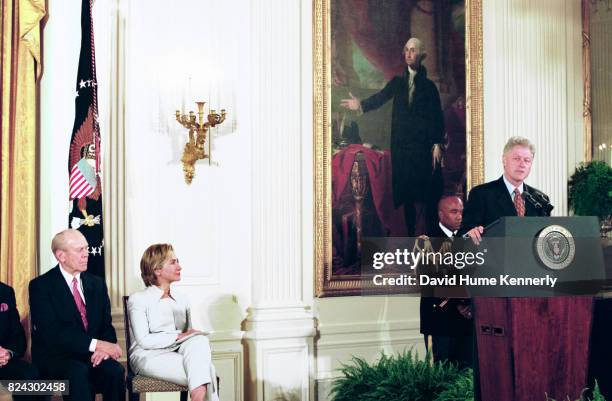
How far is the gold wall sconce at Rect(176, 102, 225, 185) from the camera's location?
673 cm

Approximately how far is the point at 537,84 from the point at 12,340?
5.78 meters

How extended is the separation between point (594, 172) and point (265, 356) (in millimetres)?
3973

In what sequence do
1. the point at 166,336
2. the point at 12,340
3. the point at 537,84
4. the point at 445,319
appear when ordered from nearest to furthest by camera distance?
1. the point at 12,340
2. the point at 166,336
3. the point at 445,319
4. the point at 537,84

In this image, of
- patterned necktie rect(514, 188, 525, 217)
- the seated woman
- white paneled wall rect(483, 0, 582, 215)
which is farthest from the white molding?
white paneled wall rect(483, 0, 582, 215)

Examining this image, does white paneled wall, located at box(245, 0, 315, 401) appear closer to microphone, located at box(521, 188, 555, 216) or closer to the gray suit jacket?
the gray suit jacket

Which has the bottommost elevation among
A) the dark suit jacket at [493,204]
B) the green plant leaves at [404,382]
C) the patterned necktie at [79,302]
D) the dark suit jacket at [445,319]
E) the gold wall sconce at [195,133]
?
the green plant leaves at [404,382]

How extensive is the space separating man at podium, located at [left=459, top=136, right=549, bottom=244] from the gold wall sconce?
2.29 meters

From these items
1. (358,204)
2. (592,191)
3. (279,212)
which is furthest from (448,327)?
(592,191)

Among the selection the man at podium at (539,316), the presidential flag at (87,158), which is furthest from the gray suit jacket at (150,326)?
the man at podium at (539,316)

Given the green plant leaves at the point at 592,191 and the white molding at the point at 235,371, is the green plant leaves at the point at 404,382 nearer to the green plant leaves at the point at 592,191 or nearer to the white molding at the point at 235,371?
the white molding at the point at 235,371

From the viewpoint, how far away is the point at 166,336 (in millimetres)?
5777

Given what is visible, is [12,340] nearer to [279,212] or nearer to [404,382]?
[279,212]

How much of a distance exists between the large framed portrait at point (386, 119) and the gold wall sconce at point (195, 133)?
1131 millimetres

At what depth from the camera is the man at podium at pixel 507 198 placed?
4969 mm
